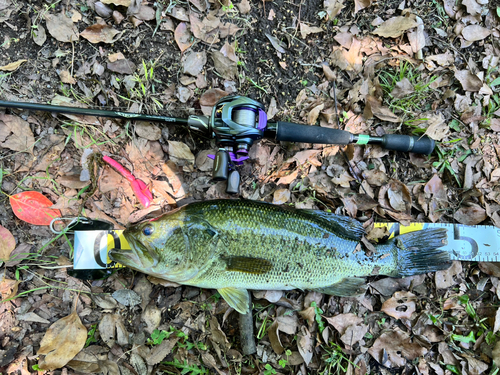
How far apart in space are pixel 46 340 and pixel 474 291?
4.85 meters

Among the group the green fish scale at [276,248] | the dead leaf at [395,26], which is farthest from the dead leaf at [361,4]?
the green fish scale at [276,248]

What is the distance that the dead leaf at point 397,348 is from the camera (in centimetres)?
319

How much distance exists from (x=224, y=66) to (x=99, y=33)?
1.49m

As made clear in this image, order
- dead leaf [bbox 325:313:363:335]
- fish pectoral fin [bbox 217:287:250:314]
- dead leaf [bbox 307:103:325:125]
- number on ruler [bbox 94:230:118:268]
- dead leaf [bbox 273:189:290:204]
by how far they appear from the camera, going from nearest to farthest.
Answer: fish pectoral fin [bbox 217:287:250:314]
number on ruler [bbox 94:230:118:268]
dead leaf [bbox 325:313:363:335]
dead leaf [bbox 273:189:290:204]
dead leaf [bbox 307:103:325:125]

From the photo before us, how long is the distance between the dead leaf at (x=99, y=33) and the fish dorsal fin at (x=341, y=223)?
3.00m

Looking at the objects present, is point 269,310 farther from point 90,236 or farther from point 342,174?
point 90,236

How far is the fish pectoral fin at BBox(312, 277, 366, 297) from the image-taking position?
3.03 meters

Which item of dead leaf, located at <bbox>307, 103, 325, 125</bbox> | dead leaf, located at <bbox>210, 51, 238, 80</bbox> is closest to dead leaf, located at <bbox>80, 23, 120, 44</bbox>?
dead leaf, located at <bbox>210, 51, 238, 80</bbox>

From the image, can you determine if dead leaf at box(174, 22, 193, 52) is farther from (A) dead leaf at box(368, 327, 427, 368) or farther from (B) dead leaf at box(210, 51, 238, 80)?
(A) dead leaf at box(368, 327, 427, 368)

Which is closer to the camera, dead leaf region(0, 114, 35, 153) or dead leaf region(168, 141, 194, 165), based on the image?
dead leaf region(0, 114, 35, 153)

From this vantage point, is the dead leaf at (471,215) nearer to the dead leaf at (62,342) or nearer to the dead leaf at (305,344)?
the dead leaf at (305,344)

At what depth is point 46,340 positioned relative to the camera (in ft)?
9.73

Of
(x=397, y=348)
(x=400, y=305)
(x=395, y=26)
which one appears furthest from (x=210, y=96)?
(x=397, y=348)

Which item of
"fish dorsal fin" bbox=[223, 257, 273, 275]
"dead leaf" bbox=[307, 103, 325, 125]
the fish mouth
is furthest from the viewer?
"dead leaf" bbox=[307, 103, 325, 125]
